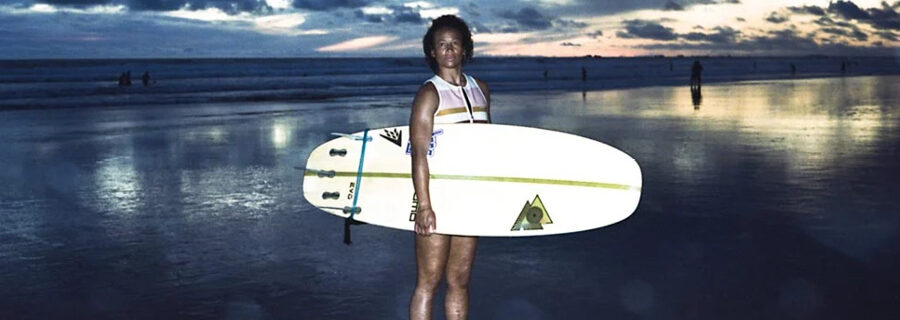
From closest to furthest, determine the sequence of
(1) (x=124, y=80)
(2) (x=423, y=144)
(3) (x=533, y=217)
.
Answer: (2) (x=423, y=144), (3) (x=533, y=217), (1) (x=124, y=80)

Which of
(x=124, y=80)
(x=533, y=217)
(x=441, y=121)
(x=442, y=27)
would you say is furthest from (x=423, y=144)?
A: (x=124, y=80)

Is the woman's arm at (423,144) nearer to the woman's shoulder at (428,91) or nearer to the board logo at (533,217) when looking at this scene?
the woman's shoulder at (428,91)

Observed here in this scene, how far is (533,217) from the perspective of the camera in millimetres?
4809

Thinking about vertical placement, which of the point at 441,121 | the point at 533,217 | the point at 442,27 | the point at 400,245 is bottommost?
the point at 400,245

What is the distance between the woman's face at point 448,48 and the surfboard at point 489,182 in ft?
1.02

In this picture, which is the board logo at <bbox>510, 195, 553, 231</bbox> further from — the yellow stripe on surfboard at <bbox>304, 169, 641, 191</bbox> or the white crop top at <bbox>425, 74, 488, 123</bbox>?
the white crop top at <bbox>425, 74, 488, 123</bbox>

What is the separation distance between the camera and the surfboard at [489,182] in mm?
4734

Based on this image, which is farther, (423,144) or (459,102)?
(459,102)

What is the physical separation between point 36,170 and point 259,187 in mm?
4093

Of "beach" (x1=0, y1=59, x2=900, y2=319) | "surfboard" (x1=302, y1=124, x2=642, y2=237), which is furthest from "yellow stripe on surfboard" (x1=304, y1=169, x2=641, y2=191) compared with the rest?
"beach" (x1=0, y1=59, x2=900, y2=319)

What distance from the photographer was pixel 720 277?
260 inches

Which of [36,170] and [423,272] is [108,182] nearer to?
[36,170]

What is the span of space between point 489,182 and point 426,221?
1.88 feet

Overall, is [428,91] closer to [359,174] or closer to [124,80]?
[359,174]
